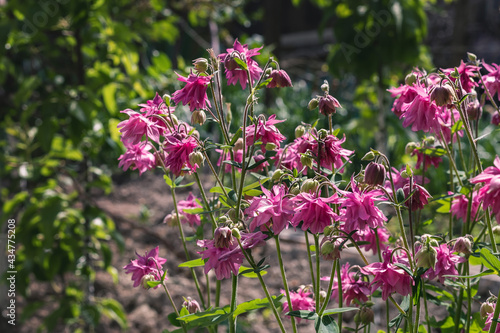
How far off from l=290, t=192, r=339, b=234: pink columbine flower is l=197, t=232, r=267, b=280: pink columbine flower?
0.06 m

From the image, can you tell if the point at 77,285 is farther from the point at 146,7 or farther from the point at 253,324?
the point at 146,7

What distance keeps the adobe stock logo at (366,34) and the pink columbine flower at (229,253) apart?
173 centimetres

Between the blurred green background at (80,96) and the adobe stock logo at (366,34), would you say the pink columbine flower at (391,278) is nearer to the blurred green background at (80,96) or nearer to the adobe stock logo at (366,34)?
the blurred green background at (80,96)

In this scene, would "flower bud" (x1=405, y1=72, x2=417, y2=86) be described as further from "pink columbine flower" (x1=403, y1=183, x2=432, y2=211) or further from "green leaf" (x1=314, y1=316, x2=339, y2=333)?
"green leaf" (x1=314, y1=316, x2=339, y2=333)

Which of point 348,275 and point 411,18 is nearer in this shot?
point 348,275

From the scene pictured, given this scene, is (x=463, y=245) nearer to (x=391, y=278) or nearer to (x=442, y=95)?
(x=391, y=278)

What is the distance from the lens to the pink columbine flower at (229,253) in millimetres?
714

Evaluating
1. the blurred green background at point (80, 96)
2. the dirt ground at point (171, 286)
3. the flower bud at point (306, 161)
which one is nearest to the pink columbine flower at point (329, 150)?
the flower bud at point (306, 161)

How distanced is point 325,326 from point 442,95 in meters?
0.36

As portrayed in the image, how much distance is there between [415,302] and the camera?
2.49 feet

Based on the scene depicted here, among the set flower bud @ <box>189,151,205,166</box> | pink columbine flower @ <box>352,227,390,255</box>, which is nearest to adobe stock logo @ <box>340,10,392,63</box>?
pink columbine flower @ <box>352,227,390,255</box>

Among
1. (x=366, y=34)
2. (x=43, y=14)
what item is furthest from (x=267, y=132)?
(x=366, y=34)

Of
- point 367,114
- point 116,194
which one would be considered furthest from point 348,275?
point 116,194

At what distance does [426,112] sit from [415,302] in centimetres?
27
